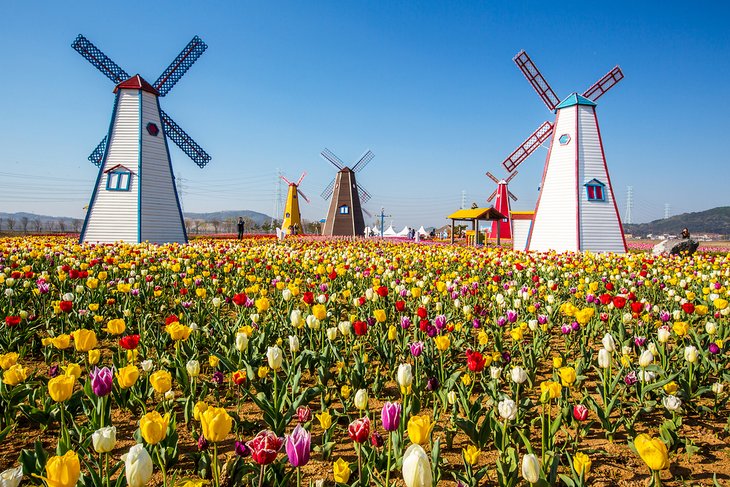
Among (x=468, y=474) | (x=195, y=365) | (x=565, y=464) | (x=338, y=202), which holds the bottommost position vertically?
(x=565, y=464)

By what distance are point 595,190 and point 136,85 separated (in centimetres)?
2146

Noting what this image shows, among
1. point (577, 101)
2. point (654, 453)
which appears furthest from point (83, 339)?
point (577, 101)

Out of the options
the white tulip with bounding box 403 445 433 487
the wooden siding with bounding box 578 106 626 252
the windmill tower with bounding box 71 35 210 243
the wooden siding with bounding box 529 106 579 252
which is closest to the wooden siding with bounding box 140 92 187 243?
the windmill tower with bounding box 71 35 210 243

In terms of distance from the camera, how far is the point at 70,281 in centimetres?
775

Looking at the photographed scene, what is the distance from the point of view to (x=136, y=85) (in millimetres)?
20031

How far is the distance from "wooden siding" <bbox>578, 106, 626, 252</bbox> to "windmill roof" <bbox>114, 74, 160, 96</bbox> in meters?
20.1

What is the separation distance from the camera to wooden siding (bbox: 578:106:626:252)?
61.7ft

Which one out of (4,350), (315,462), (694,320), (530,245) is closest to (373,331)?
(315,462)

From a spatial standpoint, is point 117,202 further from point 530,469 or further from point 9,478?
point 530,469

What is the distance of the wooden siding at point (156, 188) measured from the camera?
776 inches

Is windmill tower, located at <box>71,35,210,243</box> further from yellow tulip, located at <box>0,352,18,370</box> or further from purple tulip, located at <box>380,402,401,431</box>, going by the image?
purple tulip, located at <box>380,402,401,431</box>

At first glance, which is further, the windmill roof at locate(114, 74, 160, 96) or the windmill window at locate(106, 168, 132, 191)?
the windmill roof at locate(114, 74, 160, 96)

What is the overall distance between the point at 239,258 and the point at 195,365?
809 centimetres

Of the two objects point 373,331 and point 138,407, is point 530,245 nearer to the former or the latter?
point 373,331
